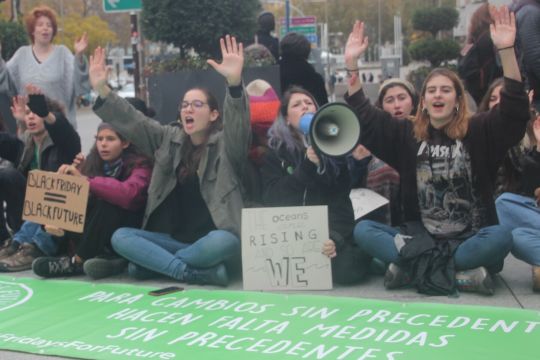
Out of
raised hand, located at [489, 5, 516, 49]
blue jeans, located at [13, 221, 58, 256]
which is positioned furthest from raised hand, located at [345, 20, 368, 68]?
blue jeans, located at [13, 221, 58, 256]

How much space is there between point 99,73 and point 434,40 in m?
12.7

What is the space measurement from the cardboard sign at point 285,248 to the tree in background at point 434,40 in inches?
499

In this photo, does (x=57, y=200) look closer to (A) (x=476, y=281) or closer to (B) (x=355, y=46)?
(B) (x=355, y=46)

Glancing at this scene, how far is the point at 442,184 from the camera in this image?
5.40m

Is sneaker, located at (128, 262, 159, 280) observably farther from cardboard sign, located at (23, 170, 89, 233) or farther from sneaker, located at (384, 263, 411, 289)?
sneaker, located at (384, 263, 411, 289)

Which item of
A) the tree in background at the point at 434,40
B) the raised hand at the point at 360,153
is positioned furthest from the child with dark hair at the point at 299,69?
the tree in background at the point at 434,40

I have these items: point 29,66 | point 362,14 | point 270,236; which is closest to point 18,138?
point 29,66

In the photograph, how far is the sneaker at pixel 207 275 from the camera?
577 cm

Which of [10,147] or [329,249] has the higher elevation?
[10,147]

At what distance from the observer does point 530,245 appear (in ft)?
17.6

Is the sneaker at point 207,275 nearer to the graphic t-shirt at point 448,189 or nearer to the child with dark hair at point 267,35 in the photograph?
the graphic t-shirt at point 448,189

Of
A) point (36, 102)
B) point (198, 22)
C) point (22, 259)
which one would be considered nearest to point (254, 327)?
point (22, 259)

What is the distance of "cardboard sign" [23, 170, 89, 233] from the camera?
605 cm

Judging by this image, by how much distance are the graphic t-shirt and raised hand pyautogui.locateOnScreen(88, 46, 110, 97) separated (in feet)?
7.05
